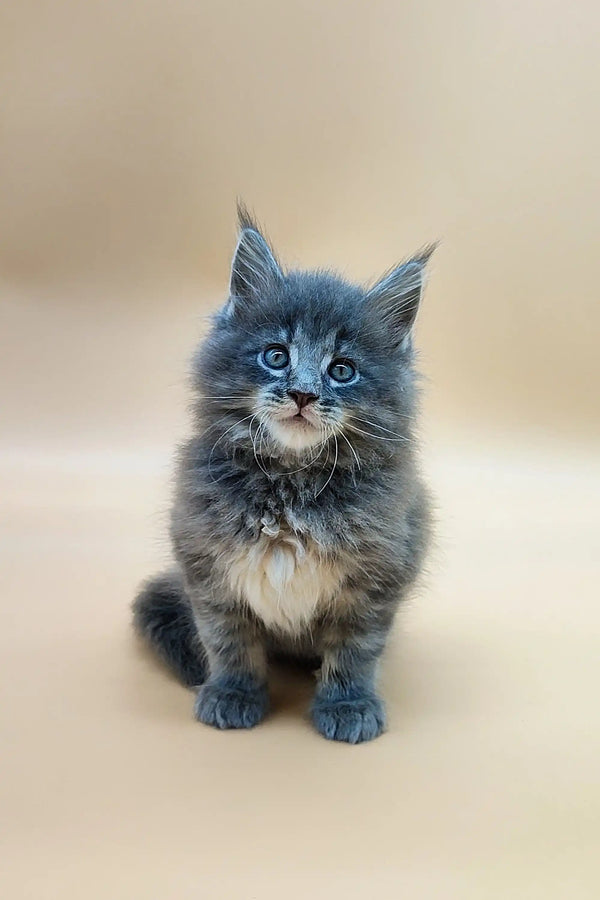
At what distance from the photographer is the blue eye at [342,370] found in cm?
144

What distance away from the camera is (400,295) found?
5.11 feet

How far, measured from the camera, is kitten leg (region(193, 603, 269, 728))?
1519mm

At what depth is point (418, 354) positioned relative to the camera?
1680 mm

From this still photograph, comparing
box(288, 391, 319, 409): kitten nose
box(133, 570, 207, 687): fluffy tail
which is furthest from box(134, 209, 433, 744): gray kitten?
box(133, 570, 207, 687): fluffy tail

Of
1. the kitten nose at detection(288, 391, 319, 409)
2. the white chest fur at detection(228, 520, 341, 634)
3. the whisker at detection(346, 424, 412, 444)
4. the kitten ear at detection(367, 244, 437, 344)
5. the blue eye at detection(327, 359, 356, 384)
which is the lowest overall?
the white chest fur at detection(228, 520, 341, 634)

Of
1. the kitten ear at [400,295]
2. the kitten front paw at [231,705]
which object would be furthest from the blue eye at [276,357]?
the kitten front paw at [231,705]

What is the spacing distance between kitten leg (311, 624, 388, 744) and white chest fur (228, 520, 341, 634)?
0.33ft

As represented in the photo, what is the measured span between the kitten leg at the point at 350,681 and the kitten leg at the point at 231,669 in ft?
A: 0.36

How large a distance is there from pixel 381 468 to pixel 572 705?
577mm

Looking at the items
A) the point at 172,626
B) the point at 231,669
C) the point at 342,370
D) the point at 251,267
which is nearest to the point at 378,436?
the point at 342,370

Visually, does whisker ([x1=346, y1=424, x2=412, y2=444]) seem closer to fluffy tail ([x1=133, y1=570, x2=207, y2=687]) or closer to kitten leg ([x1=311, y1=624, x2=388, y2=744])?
kitten leg ([x1=311, y1=624, x2=388, y2=744])

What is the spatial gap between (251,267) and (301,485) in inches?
16.2

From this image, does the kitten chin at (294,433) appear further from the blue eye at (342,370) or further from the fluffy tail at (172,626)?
the fluffy tail at (172,626)

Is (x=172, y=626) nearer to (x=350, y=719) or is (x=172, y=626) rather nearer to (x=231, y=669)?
(x=231, y=669)
